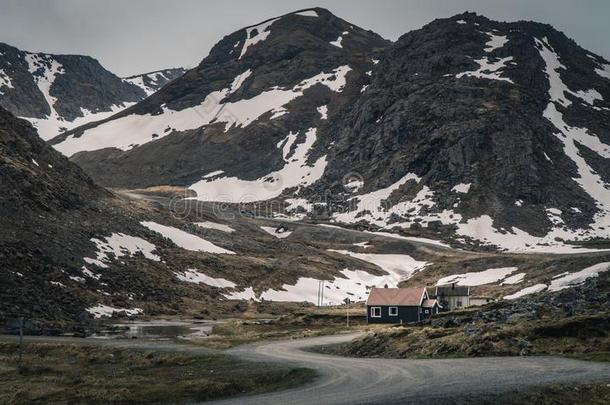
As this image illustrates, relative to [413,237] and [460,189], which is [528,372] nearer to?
[413,237]

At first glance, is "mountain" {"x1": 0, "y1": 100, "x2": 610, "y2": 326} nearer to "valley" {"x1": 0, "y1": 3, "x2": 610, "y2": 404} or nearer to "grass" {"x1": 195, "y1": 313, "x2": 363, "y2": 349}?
"valley" {"x1": 0, "y1": 3, "x2": 610, "y2": 404}

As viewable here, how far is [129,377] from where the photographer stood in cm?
3634

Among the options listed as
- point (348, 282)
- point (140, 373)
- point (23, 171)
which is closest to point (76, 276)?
point (23, 171)

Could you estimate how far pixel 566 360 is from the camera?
33.9 metres

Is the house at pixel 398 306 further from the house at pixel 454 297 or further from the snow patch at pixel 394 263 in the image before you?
the snow patch at pixel 394 263

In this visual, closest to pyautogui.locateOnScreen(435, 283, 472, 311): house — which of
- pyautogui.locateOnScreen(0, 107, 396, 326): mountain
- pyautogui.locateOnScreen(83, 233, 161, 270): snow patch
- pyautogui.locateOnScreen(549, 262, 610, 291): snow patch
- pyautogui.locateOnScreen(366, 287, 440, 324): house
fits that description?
pyautogui.locateOnScreen(549, 262, 610, 291): snow patch

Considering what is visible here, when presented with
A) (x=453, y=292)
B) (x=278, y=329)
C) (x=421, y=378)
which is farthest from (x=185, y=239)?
(x=421, y=378)

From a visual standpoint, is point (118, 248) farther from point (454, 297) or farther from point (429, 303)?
point (454, 297)

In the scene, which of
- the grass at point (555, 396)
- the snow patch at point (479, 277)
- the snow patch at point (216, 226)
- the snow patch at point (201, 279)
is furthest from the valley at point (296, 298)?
the snow patch at point (216, 226)

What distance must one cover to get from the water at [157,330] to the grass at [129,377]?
561 inches

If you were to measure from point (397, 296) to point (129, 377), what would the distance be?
5282 centimetres

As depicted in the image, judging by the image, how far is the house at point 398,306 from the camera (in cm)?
8119

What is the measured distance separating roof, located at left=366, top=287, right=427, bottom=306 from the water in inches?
907

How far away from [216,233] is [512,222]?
300ft
